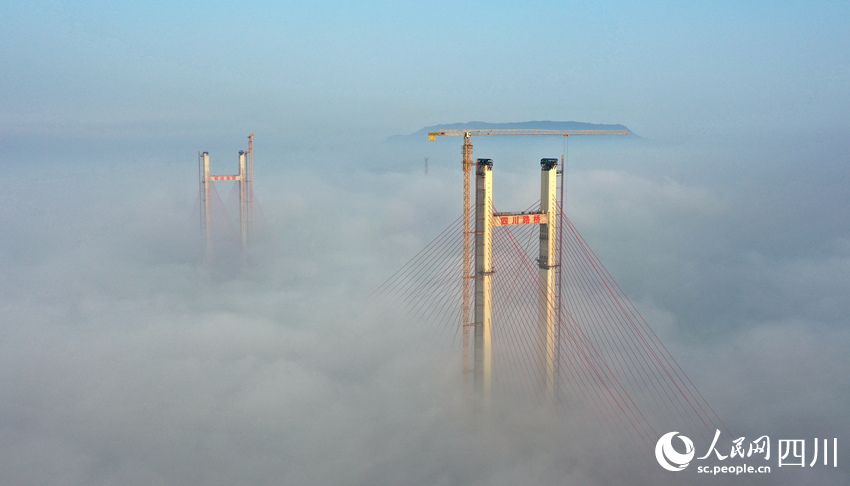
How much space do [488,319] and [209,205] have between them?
38.5m

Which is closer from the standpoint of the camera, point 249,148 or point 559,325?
point 559,325

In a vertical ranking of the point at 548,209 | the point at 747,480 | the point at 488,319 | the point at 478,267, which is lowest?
the point at 747,480

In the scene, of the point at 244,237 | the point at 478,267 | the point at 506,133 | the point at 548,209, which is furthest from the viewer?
the point at 244,237

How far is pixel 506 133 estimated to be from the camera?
1244 inches

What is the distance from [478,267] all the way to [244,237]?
133ft

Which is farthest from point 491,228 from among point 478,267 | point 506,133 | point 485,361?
point 506,133

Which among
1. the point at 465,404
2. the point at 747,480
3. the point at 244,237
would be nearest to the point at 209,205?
the point at 244,237

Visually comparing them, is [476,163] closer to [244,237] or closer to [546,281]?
[546,281]

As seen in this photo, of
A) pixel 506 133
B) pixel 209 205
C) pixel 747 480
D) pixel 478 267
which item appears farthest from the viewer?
pixel 209 205

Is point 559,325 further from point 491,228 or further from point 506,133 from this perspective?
point 506,133

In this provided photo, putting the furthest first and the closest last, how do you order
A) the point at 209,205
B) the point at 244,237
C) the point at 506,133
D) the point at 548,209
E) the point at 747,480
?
the point at 244,237 < the point at 209,205 < the point at 747,480 < the point at 506,133 < the point at 548,209

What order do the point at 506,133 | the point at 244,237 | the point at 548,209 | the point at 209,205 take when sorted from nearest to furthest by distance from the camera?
the point at 548,209 < the point at 506,133 < the point at 209,205 < the point at 244,237

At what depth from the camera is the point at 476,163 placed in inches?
927

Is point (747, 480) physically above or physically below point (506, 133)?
below
